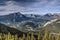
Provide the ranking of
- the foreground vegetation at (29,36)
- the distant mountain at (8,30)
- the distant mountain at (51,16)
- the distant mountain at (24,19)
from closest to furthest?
the distant mountain at (51,16) → the distant mountain at (24,19) → the foreground vegetation at (29,36) → the distant mountain at (8,30)

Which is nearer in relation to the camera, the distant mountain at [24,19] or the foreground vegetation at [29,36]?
the distant mountain at [24,19]

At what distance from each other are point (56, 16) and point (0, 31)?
13.8ft

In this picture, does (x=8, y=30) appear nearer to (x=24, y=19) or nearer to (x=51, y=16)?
(x=24, y=19)

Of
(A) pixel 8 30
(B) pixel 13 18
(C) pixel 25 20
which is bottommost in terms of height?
(A) pixel 8 30

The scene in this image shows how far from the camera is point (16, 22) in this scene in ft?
39.0

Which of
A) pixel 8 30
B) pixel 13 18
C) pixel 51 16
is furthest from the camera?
pixel 8 30

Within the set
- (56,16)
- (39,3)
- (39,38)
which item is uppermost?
(39,3)

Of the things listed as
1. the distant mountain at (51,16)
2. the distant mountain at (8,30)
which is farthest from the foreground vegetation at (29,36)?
the distant mountain at (51,16)

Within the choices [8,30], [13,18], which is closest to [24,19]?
[13,18]

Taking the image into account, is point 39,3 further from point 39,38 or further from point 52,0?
point 39,38

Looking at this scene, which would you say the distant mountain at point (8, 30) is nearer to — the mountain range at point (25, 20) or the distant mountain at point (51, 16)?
the mountain range at point (25, 20)

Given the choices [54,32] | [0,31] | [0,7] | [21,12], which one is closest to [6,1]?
[0,7]

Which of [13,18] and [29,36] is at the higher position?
[13,18]

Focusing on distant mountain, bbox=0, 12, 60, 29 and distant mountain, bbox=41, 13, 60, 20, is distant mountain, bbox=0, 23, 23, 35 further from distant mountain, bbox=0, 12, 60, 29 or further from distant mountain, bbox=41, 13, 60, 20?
distant mountain, bbox=41, 13, 60, 20
